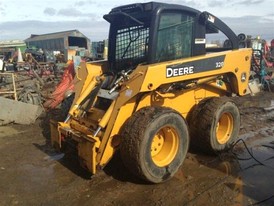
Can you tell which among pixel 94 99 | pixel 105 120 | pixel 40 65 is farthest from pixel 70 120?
pixel 40 65

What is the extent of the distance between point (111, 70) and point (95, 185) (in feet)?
7.00

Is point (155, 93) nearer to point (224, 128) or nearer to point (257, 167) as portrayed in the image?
point (224, 128)

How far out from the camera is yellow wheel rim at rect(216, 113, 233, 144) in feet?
20.1

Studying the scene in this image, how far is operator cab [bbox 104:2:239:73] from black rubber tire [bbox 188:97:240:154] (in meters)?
0.90

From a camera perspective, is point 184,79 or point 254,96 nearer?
point 184,79

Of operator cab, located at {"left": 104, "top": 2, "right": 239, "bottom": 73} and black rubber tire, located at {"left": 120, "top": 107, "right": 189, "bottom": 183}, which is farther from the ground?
operator cab, located at {"left": 104, "top": 2, "right": 239, "bottom": 73}

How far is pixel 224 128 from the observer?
20.4ft

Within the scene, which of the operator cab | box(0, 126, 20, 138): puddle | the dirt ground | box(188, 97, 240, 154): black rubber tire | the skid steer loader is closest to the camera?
the dirt ground

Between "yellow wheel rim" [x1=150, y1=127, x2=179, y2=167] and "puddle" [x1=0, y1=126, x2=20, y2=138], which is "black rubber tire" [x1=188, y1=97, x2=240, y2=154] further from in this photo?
"puddle" [x1=0, y1=126, x2=20, y2=138]

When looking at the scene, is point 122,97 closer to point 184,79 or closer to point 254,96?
point 184,79

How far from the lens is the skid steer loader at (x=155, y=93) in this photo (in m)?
4.68

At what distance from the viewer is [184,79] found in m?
5.21

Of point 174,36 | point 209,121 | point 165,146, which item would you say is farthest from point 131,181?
point 174,36

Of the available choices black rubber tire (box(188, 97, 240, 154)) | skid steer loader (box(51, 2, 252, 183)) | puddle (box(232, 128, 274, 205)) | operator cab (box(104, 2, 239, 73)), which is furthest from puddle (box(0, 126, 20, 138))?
puddle (box(232, 128, 274, 205))
